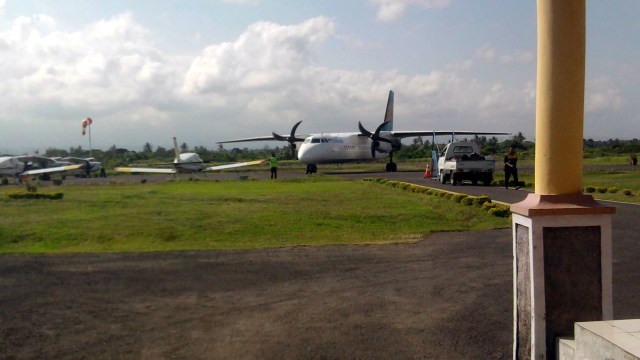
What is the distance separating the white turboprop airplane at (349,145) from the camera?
42.7m

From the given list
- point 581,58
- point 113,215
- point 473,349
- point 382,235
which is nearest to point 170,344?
point 473,349

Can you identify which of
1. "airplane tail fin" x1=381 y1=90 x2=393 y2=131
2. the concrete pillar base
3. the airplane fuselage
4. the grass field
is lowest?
the grass field

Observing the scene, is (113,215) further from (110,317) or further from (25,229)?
(110,317)

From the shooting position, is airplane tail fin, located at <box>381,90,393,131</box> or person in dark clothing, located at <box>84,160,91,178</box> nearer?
person in dark clothing, located at <box>84,160,91,178</box>

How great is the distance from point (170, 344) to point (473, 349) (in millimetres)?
2963

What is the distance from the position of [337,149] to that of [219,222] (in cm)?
2987

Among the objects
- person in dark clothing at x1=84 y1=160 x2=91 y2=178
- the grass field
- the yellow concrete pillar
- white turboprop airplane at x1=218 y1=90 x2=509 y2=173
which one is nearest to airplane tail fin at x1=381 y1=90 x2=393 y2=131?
white turboprop airplane at x1=218 y1=90 x2=509 y2=173

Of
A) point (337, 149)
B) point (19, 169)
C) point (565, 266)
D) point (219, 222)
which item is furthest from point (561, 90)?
point (19, 169)

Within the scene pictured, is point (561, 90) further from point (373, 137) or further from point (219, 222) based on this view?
point (373, 137)

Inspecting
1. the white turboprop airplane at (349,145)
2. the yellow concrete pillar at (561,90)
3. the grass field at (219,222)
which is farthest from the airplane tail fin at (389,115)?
the yellow concrete pillar at (561,90)

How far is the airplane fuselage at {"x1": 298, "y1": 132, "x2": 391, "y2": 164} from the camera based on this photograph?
42.5m

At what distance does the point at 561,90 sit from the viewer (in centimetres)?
531

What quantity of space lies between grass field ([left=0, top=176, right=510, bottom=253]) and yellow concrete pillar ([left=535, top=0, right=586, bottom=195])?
7.42m

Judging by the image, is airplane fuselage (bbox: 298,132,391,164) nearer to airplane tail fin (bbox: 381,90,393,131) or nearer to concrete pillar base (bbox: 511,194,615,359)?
airplane tail fin (bbox: 381,90,393,131)
